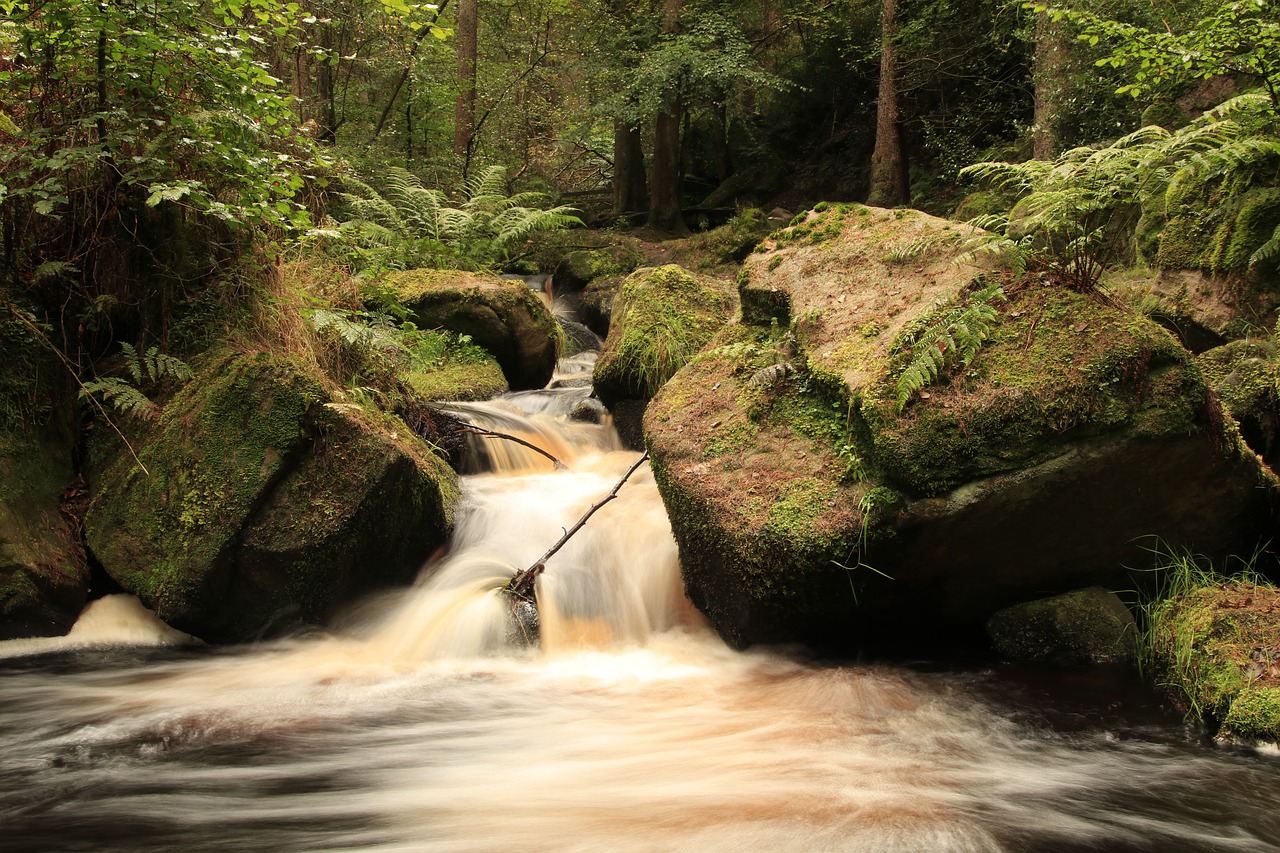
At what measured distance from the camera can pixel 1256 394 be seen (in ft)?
17.1

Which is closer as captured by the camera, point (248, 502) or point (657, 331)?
point (248, 502)

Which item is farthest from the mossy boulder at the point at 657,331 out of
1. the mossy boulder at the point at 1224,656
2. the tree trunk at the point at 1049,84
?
the tree trunk at the point at 1049,84

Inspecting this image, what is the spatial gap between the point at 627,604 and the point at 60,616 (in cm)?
347

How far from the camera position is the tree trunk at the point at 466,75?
1580 centimetres

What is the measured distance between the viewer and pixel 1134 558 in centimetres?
450

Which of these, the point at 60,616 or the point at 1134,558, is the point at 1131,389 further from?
the point at 60,616

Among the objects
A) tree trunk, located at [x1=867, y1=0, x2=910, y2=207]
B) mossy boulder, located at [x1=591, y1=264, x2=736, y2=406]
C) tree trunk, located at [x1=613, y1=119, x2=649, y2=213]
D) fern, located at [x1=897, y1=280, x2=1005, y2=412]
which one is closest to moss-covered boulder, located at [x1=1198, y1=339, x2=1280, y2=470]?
fern, located at [x1=897, y1=280, x2=1005, y2=412]

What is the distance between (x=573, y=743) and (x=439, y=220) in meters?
10.1

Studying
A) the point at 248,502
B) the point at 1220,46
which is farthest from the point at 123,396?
the point at 1220,46

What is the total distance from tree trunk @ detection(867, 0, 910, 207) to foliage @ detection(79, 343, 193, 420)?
1131 cm

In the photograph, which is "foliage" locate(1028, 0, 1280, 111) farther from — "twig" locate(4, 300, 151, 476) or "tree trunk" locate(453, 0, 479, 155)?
"tree trunk" locate(453, 0, 479, 155)

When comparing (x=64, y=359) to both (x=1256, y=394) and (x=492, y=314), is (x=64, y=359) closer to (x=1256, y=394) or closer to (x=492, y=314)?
(x=492, y=314)

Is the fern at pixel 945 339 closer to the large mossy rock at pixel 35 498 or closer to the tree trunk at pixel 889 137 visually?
the large mossy rock at pixel 35 498

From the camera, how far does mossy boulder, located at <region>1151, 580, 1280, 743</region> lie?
144 inches
